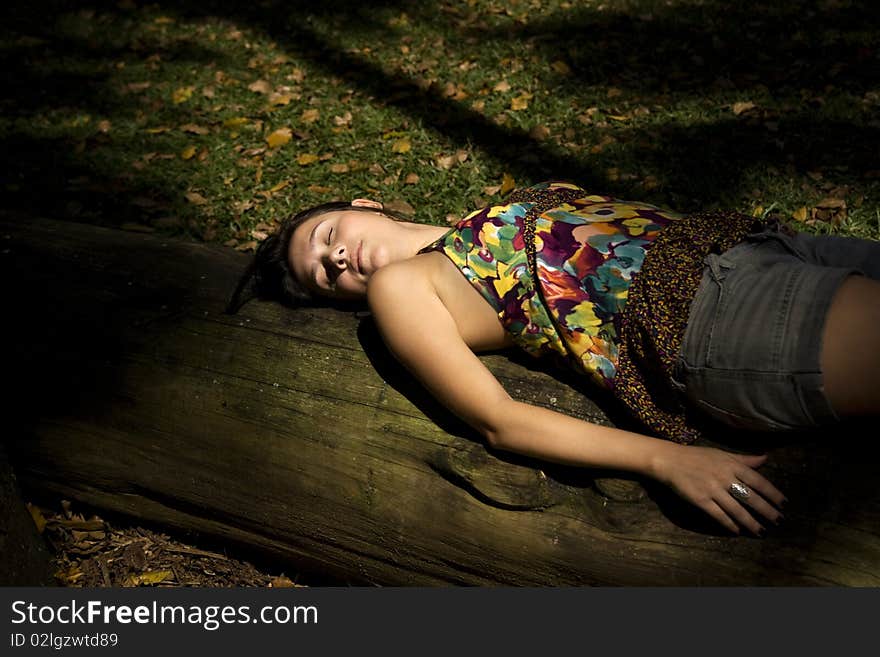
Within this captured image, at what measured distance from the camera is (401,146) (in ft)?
17.8

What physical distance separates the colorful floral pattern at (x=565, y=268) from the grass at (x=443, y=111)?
6.70ft

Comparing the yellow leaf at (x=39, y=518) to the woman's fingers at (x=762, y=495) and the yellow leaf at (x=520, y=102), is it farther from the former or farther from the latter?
the yellow leaf at (x=520, y=102)

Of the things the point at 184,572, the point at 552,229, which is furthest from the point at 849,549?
the point at 184,572

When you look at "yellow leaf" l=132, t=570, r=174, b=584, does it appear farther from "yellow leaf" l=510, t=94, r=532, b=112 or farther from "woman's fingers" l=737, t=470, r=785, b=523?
"yellow leaf" l=510, t=94, r=532, b=112

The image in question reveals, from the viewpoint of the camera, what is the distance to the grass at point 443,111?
474 cm

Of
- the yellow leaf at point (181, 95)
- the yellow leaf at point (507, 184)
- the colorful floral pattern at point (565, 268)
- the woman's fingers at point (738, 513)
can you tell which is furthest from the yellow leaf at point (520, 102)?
the woman's fingers at point (738, 513)

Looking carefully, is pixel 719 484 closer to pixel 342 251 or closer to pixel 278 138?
pixel 342 251

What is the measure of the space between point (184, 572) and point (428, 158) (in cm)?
332

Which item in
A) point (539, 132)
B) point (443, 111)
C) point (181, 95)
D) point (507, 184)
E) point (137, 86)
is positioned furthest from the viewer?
point (137, 86)

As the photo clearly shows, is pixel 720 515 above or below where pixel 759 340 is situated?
below

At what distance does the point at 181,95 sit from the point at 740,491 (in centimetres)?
614

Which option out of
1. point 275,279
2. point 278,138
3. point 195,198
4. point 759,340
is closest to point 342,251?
point 275,279

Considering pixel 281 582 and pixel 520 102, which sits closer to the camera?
pixel 281 582

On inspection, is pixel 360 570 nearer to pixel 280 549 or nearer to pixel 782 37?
pixel 280 549
